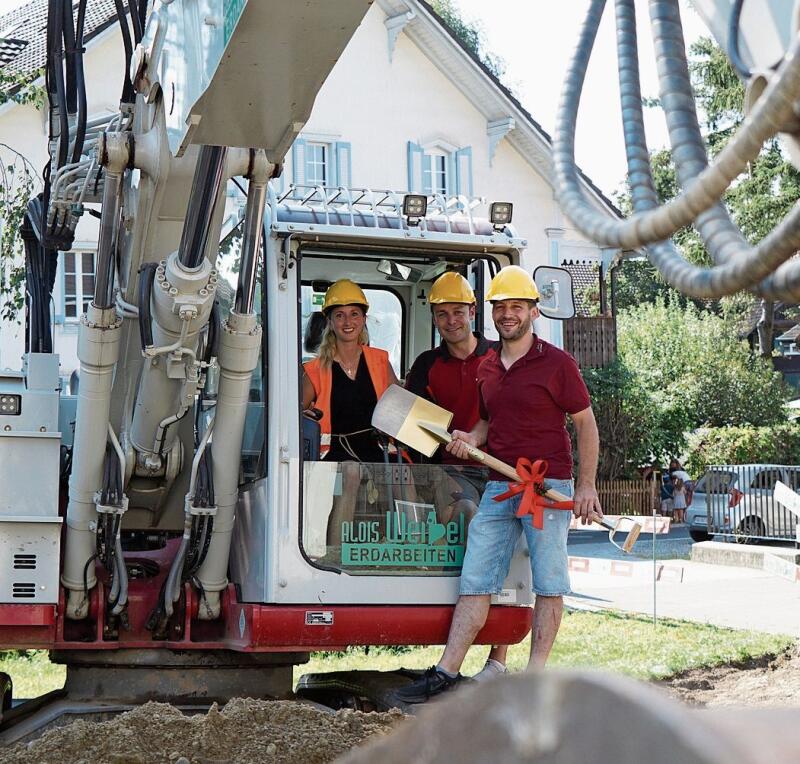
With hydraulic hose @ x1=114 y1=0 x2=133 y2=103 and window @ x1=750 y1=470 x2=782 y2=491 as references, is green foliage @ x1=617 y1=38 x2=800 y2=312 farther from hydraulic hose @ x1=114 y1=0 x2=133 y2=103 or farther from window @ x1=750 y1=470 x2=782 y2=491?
window @ x1=750 y1=470 x2=782 y2=491

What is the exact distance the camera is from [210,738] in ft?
16.8

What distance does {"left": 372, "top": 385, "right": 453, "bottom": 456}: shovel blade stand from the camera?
20.0 ft

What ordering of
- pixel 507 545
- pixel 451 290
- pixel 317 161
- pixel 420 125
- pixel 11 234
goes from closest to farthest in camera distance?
pixel 507 545 < pixel 451 290 < pixel 11 234 < pixel 317 161 < pixel 420 125

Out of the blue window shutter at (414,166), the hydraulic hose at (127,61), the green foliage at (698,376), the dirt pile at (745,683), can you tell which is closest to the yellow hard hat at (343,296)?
the hydraulic hose at (127,61)

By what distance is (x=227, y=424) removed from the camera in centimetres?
589

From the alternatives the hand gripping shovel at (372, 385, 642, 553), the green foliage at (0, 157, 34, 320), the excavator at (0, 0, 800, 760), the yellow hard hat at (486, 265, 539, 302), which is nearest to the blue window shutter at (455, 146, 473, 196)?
the green foliage at (0, 157, 34, 320)

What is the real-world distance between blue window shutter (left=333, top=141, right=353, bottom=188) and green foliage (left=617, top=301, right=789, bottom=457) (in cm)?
1168

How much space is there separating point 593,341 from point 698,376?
4.30 m

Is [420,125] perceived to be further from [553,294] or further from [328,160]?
[553,294]

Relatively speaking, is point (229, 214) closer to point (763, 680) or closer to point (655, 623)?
point (763, 680)

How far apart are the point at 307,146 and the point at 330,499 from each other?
21062 millimetres

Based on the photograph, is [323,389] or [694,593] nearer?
[323,389]

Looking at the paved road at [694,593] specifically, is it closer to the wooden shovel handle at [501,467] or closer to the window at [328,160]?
the wooden shovel handle at [501,467]

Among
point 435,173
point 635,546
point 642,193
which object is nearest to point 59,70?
point 642,193
